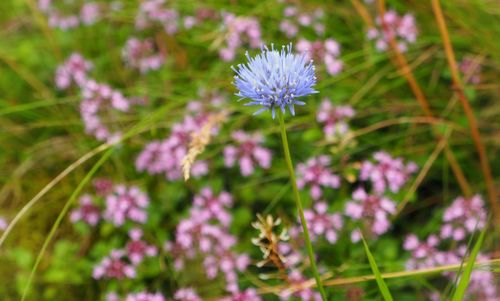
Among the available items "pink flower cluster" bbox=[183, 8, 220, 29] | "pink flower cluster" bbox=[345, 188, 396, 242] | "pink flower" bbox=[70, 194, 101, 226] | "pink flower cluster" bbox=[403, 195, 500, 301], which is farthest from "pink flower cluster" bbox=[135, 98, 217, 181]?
"pink flower cluster" bbox=[403, 195, 500, 301]

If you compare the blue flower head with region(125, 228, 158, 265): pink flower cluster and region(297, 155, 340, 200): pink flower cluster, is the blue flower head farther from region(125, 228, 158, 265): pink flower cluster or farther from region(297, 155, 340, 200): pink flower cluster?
region(125, 228, 158, 265): pink flower cluster

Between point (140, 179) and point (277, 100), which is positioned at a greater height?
point (140, 179)

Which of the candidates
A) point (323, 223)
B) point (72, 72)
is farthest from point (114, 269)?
point (72, 72)

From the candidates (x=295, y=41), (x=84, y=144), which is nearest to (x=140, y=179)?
(x=84, y=144)

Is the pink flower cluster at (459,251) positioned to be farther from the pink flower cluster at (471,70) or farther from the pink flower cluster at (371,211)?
the pink flower cluster at (471,70)

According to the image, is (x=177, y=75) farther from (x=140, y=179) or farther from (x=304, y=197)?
(x=304, y=197)

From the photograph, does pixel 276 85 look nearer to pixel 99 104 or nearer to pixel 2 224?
pixel 99 104
